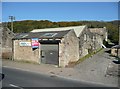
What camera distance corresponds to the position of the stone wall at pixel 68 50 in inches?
1031

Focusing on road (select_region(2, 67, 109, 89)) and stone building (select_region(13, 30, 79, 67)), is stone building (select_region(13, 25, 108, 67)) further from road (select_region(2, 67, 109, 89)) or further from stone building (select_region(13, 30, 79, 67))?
road (select_region(2, 67, 109, 89))

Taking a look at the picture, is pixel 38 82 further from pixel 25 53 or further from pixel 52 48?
pixel 25 53

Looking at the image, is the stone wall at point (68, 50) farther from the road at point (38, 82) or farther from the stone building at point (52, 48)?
the road at point (38, 82)

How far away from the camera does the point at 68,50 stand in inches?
1074

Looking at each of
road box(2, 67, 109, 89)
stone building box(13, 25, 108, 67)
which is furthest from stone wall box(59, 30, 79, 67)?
road box(2, 67, 109, 89)

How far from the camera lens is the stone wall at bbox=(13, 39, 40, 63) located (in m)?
29.1

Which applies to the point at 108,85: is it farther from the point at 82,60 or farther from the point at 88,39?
the point at 88,39

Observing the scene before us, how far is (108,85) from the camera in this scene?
16500mm

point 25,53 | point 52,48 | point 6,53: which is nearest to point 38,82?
point 52,48

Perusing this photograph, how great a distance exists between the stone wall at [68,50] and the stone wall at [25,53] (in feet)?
13.3

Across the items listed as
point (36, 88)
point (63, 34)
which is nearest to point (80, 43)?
point (63, 34)

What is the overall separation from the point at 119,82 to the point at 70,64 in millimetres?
10509

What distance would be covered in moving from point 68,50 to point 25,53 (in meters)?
6.89

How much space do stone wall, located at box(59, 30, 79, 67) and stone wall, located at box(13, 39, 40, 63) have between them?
4.07m
